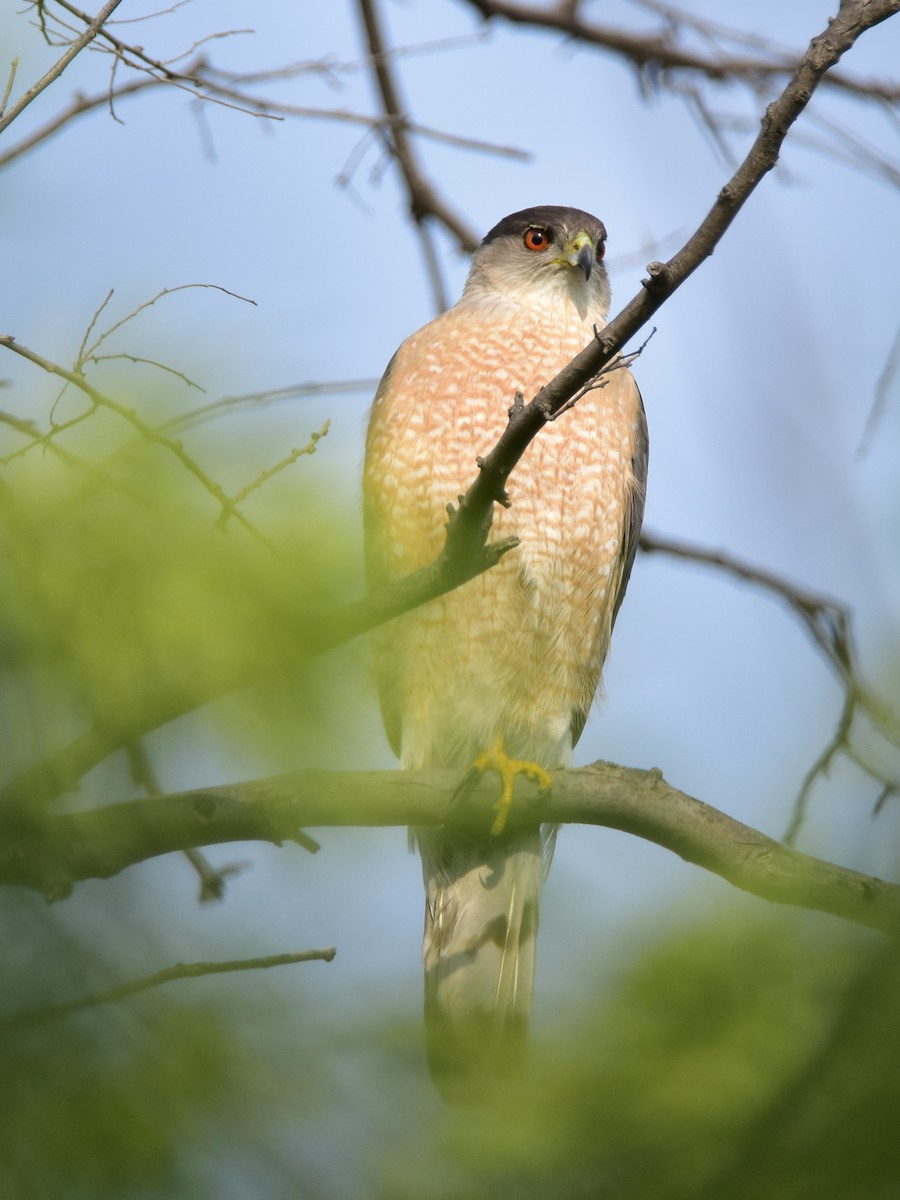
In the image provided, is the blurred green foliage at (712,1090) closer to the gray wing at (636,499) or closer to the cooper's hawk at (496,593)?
the cooper's hawk at (496,593)

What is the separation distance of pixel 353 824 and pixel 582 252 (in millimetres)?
4234

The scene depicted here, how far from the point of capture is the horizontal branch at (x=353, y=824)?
1274mm

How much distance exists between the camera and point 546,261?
18.1ft

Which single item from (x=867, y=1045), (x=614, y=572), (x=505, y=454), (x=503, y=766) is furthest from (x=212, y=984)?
(x=614, y=572)

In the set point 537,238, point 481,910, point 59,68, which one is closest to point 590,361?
point 59,68

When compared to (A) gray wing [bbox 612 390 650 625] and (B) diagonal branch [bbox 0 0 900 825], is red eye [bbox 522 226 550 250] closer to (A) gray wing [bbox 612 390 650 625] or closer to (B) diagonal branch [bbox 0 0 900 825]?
(A) gray wing [bbox 612 390 650 625]

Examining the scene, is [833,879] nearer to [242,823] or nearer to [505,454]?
[242,823]

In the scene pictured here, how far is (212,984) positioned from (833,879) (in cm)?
71

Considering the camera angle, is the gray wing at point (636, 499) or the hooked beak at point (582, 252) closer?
the gray wing at point (636, 499)

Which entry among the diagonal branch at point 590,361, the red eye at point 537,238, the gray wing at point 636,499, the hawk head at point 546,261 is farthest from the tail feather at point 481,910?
the red eye at point 537,238

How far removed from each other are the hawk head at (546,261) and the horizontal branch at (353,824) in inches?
102

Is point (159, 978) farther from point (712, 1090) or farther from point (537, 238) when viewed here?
point (537, 238)

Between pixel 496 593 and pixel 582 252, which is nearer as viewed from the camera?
pixel 496 593

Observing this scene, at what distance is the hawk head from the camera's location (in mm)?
5422
